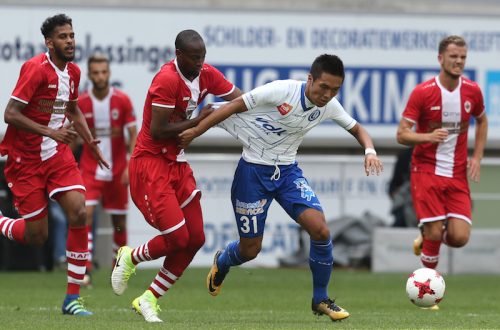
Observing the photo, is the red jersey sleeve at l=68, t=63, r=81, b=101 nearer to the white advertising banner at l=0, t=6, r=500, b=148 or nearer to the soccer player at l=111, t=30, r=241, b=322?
the soccer player at l=111, t=30, r=241, b=322

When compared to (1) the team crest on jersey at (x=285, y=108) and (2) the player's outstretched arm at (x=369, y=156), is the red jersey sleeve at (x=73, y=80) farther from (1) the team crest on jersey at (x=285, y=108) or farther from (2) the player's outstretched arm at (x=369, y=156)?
(2) the player's outstretched arm at (x=369, y=156)

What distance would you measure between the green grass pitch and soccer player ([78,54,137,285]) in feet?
2.96

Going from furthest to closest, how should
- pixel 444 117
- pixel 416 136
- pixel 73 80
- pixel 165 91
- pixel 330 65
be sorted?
pixel 444 117
pixel 416 136
pixel 73 80
pixel 165 91
pixel 330 65

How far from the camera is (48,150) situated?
451 inches

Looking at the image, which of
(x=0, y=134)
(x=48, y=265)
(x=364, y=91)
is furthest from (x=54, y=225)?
(x=364, y=91)

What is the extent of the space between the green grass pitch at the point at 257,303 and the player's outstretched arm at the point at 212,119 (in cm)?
143

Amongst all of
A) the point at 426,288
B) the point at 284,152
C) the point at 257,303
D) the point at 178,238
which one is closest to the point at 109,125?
the point at 257,303

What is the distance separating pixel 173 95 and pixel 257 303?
151 inches

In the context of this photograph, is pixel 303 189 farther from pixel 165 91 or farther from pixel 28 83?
pixel 28 83

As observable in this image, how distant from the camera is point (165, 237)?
424 inches

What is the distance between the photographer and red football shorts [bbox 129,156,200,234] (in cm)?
1072

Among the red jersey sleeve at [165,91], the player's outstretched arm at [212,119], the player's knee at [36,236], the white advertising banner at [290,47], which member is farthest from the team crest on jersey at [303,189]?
the white advertising banner at [290,47]

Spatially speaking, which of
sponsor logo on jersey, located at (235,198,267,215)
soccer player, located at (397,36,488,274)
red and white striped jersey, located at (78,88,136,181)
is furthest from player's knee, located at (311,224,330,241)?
red and white striped jersey, located at (78,88,136,181)

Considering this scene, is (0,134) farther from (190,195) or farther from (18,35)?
(190,195)
